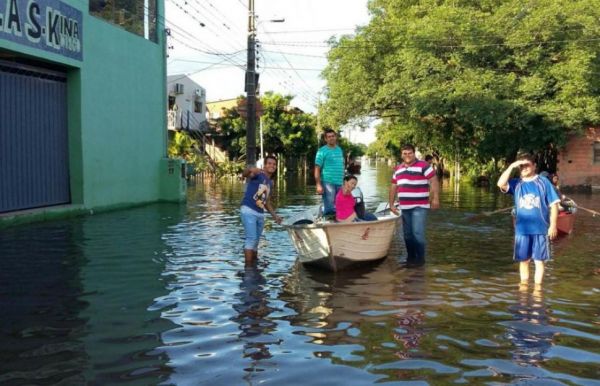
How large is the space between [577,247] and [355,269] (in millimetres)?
4877

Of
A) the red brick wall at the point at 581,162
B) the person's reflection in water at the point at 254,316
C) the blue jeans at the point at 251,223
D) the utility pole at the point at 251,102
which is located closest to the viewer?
the person's reflection in water at the point at 254,316

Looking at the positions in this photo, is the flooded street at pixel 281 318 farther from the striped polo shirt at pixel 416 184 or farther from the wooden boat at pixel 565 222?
the wooden boat at pixel 565 222

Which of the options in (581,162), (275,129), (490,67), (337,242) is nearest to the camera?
(337,242)

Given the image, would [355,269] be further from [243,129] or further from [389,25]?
[243,129]

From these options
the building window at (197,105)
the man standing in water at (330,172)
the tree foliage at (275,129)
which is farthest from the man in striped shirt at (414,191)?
the building window at (197,105)

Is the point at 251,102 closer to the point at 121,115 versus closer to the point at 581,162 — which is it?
the point at 121,115

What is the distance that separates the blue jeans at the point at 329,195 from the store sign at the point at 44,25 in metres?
7.36

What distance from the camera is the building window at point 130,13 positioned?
52.9 feet

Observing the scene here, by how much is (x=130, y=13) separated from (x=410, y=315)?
15010mm

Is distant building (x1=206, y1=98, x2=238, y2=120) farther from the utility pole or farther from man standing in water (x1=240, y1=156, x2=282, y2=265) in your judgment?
man standing in water (x1=240, y1=156, x2=282, y2=265)

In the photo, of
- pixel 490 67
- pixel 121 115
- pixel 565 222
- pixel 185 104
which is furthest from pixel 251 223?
pixel 185 104

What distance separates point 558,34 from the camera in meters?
27.7

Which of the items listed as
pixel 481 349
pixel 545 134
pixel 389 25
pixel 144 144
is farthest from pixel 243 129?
pixel 481 349

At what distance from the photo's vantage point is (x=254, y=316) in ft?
19.7
